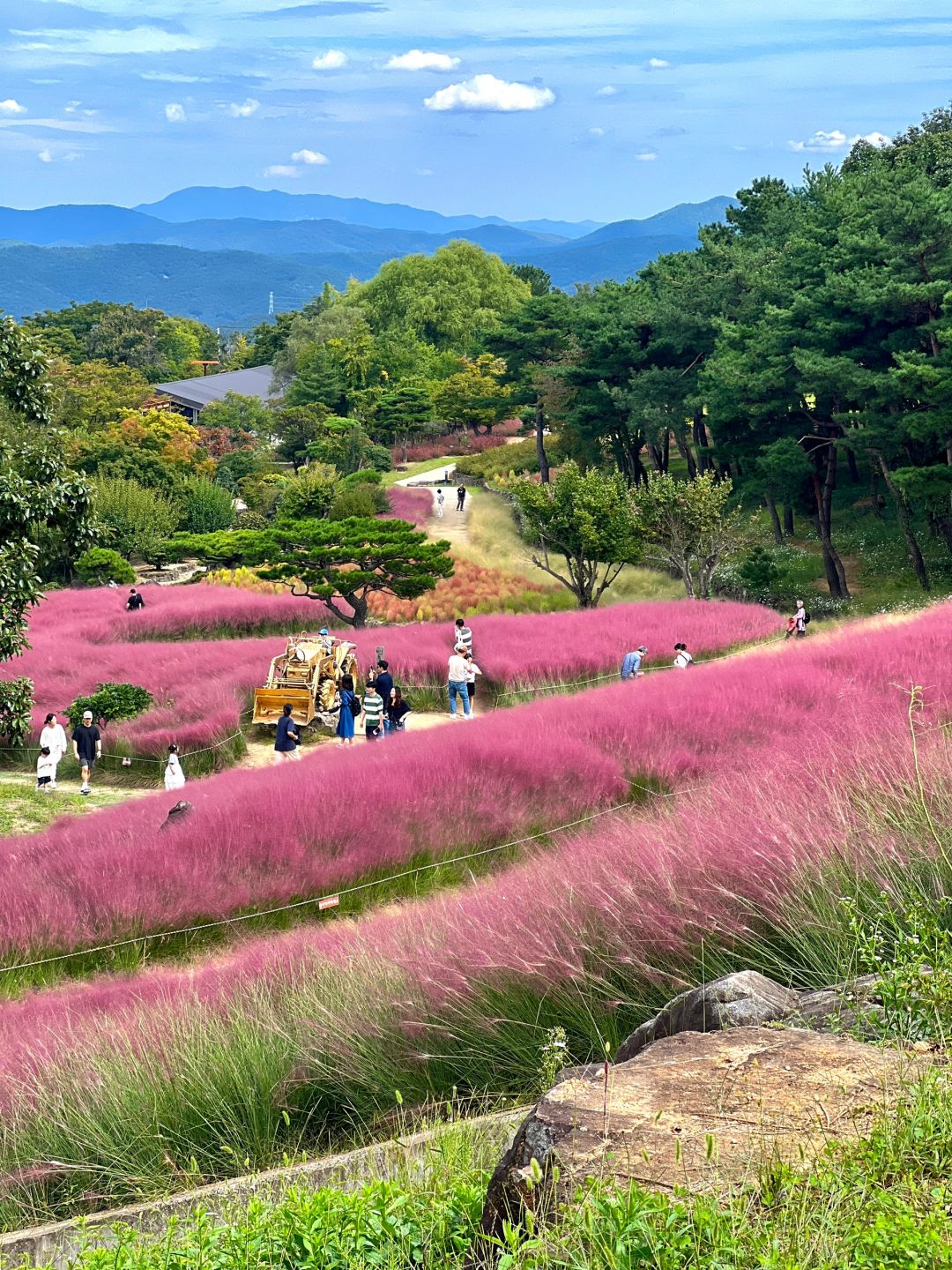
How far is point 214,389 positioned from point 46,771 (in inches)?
4637

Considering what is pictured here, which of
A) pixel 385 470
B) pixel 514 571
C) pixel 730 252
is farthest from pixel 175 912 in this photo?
pixel 385 470

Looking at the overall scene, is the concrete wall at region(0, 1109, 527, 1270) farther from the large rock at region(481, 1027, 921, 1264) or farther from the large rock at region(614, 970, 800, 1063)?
the large rock at region(481, 1027, 921, 1264)

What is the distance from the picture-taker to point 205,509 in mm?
57500

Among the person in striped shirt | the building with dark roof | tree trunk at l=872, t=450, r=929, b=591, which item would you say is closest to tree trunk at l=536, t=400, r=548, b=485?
tree trunk at l=872, t=450, r=929, b=591

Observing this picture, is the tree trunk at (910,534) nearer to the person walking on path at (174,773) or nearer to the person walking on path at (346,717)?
the person walking on path at (346,717)

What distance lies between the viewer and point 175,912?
34.0ft

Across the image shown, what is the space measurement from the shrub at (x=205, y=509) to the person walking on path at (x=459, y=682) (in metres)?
38.0

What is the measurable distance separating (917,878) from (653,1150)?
2.53m

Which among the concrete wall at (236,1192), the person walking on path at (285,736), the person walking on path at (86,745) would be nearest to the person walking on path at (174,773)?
the person walking on path at (285,736)

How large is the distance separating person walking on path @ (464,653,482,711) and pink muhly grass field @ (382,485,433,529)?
2789 centimetres

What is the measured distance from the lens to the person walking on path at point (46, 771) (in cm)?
1848

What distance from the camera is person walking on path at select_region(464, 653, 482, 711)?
2056 cm

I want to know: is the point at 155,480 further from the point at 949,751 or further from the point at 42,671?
the point at 949,751

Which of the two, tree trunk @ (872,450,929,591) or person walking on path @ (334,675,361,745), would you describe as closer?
person walking on path @ (334,675,361,745)
